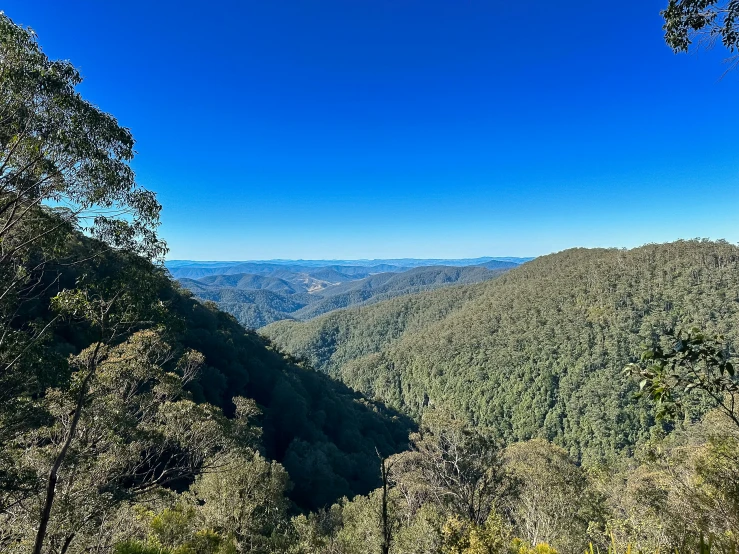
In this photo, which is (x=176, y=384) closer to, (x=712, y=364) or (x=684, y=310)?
(x=712, y=364)

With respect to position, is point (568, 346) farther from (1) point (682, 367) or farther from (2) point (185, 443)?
(1) point (682, 367)

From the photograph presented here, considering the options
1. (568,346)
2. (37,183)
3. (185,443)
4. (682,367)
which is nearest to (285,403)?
(185,443)

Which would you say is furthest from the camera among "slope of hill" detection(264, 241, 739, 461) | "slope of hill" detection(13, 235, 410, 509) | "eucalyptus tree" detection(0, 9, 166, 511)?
"slope of hill" detection(264, 241, 739, 461)

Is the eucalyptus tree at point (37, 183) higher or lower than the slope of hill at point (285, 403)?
higher

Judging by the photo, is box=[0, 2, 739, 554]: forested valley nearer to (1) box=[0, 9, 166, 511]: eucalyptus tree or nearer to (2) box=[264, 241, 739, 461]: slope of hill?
(1) box=[0, 9, 166, 511]: eucalyptus tree

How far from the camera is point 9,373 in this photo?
9219 mm

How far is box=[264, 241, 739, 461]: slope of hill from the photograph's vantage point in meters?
86.9

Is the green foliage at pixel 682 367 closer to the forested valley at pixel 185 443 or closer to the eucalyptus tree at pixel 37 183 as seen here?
the forested valley at pixel 185 443

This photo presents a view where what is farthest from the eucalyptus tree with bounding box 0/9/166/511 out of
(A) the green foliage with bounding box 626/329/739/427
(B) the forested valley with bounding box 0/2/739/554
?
(A) the green foliage with bounding box 626/329/739/427

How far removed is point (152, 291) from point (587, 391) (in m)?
104

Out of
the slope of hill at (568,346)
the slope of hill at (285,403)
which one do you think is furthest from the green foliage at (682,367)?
the slope of hill at (568,346)

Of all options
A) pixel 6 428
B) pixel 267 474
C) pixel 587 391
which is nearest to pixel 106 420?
pixel 6 428

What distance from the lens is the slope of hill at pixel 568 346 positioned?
86.9 m

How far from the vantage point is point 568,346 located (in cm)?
10912
